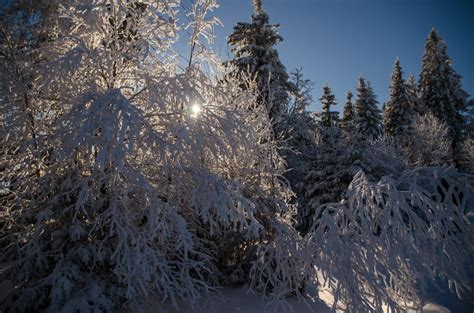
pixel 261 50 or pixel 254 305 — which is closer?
pixel 254 305

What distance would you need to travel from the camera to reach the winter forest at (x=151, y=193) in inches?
164

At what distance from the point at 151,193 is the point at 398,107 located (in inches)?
1197

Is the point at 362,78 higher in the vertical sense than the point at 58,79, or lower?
higher

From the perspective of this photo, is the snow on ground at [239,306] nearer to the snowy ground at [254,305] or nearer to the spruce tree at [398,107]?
the snowy ground at [254,305]

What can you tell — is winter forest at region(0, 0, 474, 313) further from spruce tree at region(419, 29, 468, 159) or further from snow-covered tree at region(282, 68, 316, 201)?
spruce tree at region(419, 29, 468, 159)

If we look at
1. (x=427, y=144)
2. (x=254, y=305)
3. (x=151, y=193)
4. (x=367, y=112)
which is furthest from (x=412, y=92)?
(x=151, y=193)

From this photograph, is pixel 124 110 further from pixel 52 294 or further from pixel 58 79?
pixel 52 294

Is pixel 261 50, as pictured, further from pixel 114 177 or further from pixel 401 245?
pixel 401 245

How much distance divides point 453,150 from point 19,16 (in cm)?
3186

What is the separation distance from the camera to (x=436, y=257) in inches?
160

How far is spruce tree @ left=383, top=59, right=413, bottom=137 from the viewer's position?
94.9ft

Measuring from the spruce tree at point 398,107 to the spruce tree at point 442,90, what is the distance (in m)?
1.36

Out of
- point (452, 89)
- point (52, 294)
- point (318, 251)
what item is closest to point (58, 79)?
point (52, 294)

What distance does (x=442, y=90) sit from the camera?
2767 centimetres
